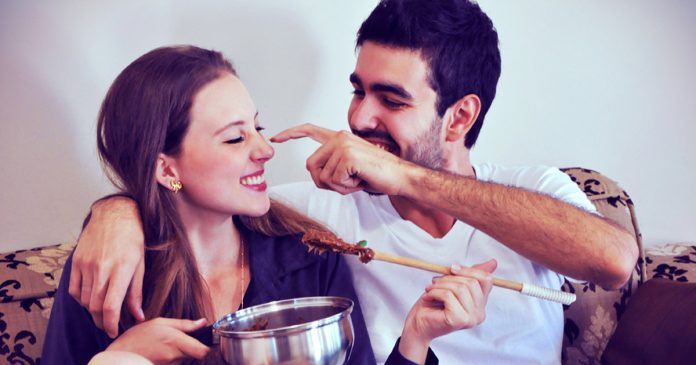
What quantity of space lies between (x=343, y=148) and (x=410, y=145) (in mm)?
299

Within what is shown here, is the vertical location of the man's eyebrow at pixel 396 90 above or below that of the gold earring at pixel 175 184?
above

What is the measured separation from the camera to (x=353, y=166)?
1.36 metres

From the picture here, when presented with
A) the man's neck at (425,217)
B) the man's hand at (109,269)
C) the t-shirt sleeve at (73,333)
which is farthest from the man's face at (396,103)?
the t-shirt sleeve at (73,333)

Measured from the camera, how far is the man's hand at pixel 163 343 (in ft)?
3.51

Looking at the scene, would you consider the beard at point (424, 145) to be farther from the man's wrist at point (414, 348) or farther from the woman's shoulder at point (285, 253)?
the man's wrist at point (414, 348)

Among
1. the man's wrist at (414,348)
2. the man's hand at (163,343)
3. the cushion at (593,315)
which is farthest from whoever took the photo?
the cushion at (593,315)

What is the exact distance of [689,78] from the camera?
6.54ft

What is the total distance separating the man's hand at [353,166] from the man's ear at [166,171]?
32 cm

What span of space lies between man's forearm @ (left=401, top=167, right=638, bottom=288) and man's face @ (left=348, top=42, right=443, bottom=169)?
Result: 21 centimetres

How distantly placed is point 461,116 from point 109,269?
102 centimetres

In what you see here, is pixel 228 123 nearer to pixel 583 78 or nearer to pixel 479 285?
pixel 479 285

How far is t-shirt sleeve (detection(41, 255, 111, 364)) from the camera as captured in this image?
4.38ft

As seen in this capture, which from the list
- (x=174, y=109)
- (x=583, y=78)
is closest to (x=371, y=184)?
(x=174, y=109)

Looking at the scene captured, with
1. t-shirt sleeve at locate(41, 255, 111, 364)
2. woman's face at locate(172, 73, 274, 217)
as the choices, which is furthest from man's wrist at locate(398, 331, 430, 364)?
t-shirt sleeve at locate(41, 255, 111, 364)
